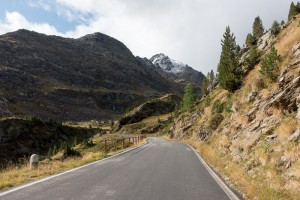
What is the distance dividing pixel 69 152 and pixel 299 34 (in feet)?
119

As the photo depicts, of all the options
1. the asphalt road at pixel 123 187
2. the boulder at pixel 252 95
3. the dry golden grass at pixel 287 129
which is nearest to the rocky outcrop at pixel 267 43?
the boulder at pixel 252 95

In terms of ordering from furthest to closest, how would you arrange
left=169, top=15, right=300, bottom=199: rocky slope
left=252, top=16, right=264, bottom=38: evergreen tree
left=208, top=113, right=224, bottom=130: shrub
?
left=252, top=16, right=264, bottom=38: evergreen tree → left=208, top=113, right=224, bottom=130: shrub → left=169, top=15, right=300, bottom=199: rocky slope

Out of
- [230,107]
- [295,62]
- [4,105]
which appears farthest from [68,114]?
[295,62]

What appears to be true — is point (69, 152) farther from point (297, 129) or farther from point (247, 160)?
point (297, 129)

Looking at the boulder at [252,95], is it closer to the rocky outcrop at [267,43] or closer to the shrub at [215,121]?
the shrub at [215,121]

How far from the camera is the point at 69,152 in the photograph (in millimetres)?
49938

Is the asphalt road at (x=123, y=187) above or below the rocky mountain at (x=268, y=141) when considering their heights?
below

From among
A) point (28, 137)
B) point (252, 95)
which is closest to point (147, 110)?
point (28, 137)

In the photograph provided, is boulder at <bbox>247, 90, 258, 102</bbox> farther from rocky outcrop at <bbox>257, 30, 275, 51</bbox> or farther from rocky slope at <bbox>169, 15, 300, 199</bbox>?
rocky outcrop at <bbox>257, 30, 275, 51</bbox>

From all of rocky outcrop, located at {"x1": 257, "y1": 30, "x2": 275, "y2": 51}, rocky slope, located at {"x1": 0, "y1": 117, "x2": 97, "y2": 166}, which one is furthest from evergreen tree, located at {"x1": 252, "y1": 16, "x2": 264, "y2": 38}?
rocky slope, located at {"x1": 0, "y1": 117, "x2": 97, "y2": 166}

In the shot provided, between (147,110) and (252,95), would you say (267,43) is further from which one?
(147,110)

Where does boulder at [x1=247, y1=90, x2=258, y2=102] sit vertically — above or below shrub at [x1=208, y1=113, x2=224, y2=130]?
above

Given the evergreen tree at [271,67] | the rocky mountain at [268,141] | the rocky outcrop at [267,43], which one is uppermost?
the rocky outcrop at [267,43]

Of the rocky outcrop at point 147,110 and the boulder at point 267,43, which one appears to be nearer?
the boulder at point 267,43
